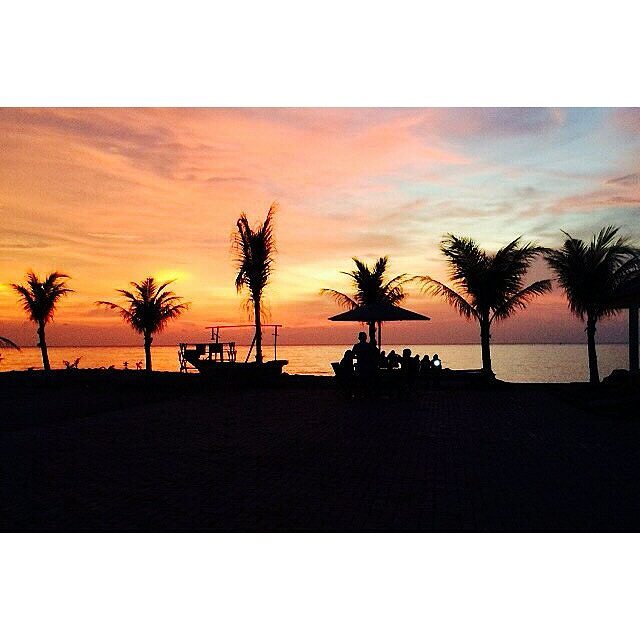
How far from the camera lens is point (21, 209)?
1616 centimetres

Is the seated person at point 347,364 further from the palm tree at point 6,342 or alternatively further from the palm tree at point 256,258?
the palm tree at point 6,342

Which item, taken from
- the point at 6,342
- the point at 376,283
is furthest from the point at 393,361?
the point at 6,342

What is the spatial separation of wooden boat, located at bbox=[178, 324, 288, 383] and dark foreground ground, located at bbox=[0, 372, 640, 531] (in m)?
5.32

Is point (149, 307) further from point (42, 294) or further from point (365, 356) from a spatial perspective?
point (365, 356)

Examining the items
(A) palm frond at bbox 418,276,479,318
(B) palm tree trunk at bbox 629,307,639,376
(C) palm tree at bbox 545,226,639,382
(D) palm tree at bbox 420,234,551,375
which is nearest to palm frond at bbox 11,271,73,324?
(A) palm frond at bbox 418,276,479,318

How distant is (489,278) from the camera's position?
66.9ft

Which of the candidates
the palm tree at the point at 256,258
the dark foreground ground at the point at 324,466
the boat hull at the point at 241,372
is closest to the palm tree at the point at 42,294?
the palm tree at the point at 256,258

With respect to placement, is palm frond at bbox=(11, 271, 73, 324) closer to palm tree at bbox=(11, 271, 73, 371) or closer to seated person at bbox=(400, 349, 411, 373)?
palm tree at bbox=(11, 271, 73, 371)

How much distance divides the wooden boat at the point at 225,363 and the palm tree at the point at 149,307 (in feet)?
12.4

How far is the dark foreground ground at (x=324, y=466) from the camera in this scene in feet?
17.2

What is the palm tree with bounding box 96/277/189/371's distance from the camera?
27281 millimetres

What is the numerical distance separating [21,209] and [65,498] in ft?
40.5
